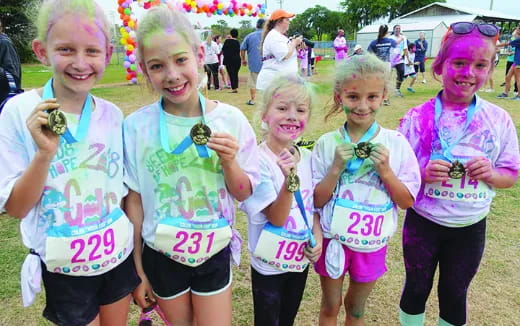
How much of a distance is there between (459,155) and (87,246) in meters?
1.77

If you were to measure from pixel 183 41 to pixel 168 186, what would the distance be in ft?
2.02

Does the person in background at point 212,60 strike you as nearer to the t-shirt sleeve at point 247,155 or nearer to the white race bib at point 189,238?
the t-shirt sleeve at point 247,155

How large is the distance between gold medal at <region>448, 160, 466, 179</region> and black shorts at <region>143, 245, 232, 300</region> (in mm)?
1162

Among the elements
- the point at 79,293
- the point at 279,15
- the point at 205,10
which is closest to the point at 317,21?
the point at 205,10

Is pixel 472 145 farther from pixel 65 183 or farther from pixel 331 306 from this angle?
pixel 65 183

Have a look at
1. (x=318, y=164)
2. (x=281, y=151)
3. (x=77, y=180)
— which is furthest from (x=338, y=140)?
(x=77, y=180)

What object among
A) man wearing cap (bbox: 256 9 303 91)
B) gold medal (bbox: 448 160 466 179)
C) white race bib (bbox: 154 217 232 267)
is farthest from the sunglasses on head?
man wearing cap (bbox: 256 9 303 91)

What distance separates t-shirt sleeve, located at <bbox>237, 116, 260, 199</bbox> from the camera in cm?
169

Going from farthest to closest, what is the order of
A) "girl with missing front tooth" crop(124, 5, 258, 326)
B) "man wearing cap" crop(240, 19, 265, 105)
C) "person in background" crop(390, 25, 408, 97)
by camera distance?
"person in background" crop(390, 25, 408, 97) < "man wearing cap" crop(240, 19, 265, 105) < "girl with missing front tooth" crop(124, 5, 258, 326)

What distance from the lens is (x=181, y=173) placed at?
1.61 metres

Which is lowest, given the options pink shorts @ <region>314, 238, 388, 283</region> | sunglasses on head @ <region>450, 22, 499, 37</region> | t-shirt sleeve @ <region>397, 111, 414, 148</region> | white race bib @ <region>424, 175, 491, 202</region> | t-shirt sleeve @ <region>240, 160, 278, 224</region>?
pink shorts @ <region>314, 238, 388, 283</region>

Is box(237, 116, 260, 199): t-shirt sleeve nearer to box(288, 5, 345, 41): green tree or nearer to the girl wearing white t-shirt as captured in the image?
the girl wearing white t-shirt

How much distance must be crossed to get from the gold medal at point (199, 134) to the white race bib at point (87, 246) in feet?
1.52

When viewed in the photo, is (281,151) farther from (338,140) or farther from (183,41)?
(183,41)
